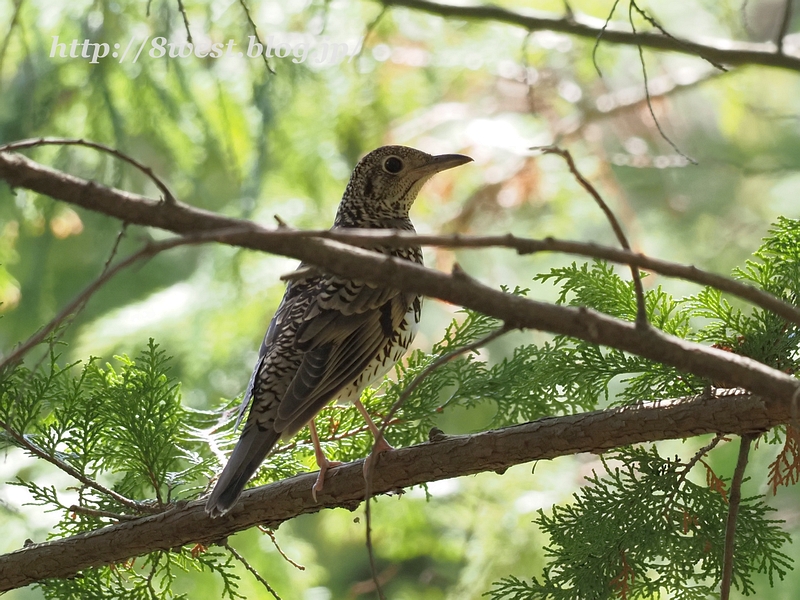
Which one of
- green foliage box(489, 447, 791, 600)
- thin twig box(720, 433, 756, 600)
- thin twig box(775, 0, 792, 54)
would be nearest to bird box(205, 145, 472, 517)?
green foliage box(489, 447, 791, 600)

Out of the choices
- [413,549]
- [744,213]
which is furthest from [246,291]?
[744,213]

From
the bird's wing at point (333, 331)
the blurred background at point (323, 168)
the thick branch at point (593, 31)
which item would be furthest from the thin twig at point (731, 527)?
the thick branch at point (593, 31)

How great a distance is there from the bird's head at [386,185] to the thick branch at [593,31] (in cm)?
94

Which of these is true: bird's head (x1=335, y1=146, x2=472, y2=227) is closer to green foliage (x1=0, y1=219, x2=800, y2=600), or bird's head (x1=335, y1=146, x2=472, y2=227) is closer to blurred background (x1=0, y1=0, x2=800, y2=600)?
blurred background (x1=0, y1=0, x2=800, y2=600)

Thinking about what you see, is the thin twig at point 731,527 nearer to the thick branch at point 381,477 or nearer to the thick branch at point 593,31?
the thick branch at point 381,477

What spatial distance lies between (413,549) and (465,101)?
3.99 metres

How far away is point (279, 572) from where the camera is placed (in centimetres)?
416

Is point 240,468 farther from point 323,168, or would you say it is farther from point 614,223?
point 323,168

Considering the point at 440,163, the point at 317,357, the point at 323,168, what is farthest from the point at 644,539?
the point at 323,168

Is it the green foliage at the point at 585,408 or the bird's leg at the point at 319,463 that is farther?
the bird's leg at the point at 319,463

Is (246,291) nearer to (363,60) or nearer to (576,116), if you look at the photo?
(363,60)

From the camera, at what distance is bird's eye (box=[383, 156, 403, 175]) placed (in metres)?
3.39

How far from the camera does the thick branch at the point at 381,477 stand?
6.56 ft

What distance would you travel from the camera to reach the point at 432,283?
4.83 feet
